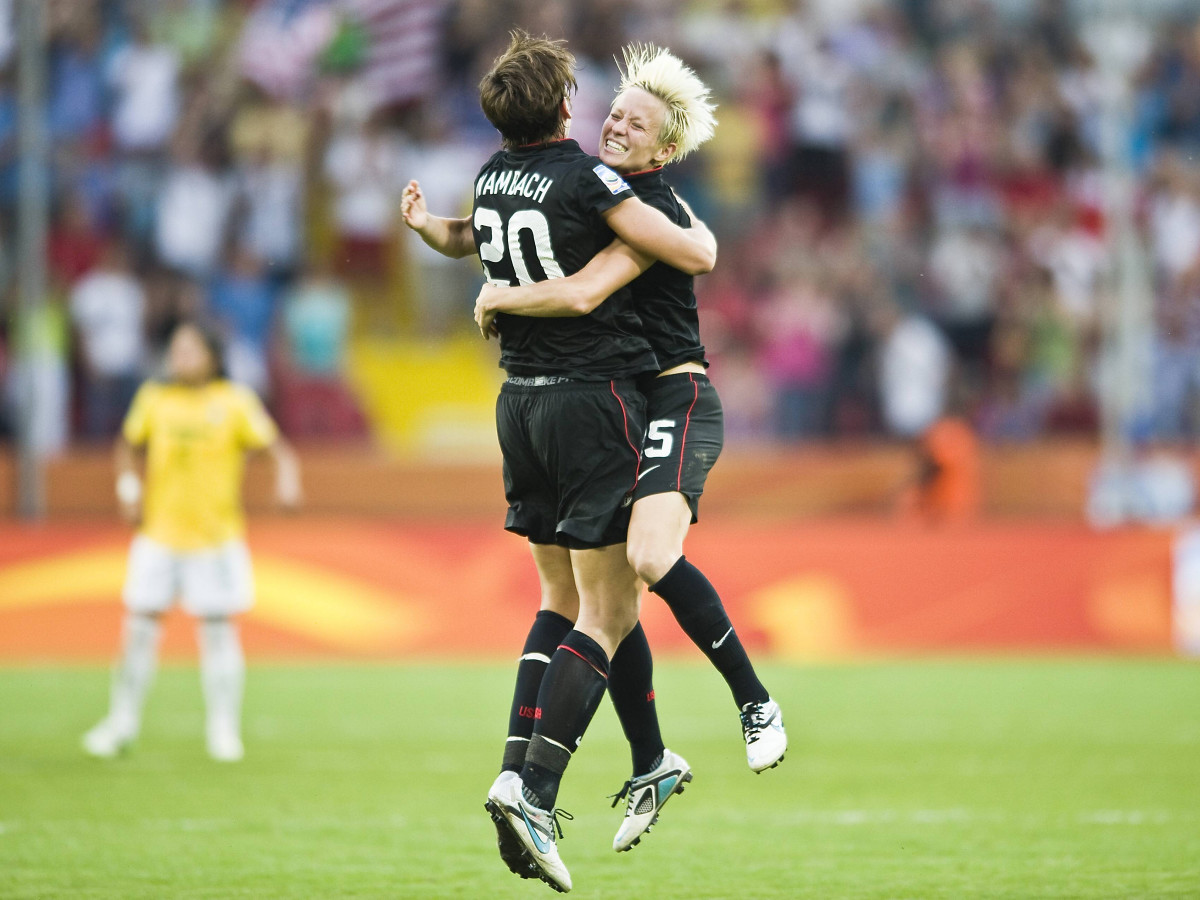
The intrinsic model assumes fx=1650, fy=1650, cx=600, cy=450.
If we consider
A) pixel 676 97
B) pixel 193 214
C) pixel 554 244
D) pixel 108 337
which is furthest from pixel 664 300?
pixel 193 214

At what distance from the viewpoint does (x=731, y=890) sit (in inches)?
218

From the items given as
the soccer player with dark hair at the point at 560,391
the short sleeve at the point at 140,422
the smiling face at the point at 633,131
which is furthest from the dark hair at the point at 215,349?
the smiling face at the point at 633,131

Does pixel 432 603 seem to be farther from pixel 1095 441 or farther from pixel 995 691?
pixel 1095 441

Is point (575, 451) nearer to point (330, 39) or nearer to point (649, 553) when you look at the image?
point (649, 553)

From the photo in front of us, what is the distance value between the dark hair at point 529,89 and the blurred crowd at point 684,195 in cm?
985

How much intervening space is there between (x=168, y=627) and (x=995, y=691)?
6.63 meters

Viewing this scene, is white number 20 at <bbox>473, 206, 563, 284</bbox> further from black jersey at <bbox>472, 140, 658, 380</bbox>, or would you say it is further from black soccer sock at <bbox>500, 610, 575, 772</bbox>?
black soccer sock at <bbox>500, 610, 575, 772</bbox>

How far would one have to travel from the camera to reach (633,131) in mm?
5523

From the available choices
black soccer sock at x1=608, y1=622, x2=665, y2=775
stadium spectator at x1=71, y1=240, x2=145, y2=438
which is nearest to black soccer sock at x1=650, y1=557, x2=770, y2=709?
black soccer sock at x1=608, y1=622, x2=665, y2=775

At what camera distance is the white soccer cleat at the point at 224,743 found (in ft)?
29.1

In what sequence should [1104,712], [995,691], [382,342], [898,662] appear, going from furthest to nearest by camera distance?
1. [382,342]
2. [898,662]
3. [995,691]
4. [1104,712]

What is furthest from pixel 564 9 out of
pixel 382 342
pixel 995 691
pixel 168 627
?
pixel 995 691

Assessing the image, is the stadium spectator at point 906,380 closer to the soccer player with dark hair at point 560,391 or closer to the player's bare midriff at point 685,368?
the player's bare midriff at point 685,368

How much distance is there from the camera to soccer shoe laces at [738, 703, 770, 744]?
5410 millimetres
